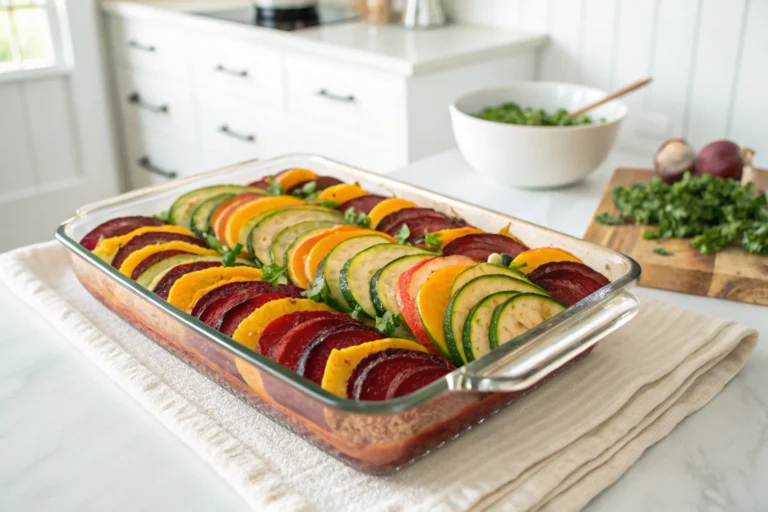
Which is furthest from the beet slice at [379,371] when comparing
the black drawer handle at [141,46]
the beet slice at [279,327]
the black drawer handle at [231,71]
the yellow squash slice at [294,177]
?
the black drawer handle at [141,46]

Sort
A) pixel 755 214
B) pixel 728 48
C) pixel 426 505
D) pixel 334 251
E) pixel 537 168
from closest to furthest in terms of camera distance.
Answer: pixel 426 505, pixel 334 251, pixel 755 214, pixel 537 168, pixel 728 48

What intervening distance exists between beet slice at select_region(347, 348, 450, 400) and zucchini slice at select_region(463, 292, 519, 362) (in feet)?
0.14

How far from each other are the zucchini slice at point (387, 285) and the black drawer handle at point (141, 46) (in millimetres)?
2378

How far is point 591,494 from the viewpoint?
0.71m

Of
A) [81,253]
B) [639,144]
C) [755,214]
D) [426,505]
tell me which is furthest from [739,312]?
[639,144]

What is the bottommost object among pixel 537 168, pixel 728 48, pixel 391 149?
pixel 391 149

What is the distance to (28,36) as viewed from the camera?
288 centimetres

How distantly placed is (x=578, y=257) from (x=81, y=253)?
0.65 meters

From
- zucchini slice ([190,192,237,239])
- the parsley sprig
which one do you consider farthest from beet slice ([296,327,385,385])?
the parsley sprig

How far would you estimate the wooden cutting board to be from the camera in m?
1.10

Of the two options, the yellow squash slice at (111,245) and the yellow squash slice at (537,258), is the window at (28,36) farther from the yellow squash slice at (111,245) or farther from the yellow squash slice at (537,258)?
the yellow squash slice at (537,258)

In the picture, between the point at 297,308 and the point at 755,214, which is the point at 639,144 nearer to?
the point at 755,214

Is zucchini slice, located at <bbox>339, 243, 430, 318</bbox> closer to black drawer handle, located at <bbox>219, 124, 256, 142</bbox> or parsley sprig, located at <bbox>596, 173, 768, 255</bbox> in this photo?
parsley sprig, located at <bbox>596, 173, 768, 255</bbox>

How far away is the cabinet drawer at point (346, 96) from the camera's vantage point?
2078 mm
